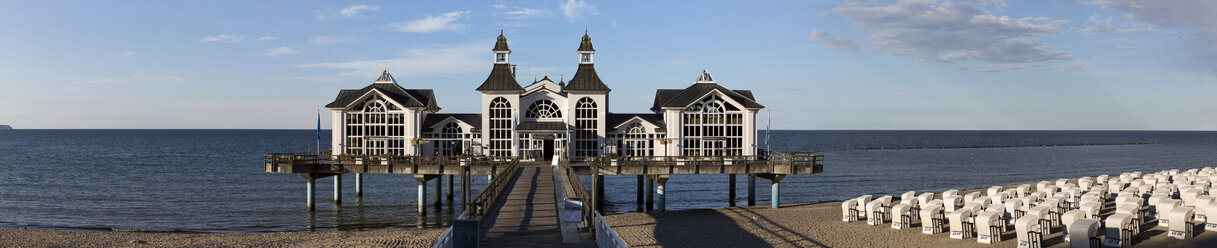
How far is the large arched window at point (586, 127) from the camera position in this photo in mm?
37125

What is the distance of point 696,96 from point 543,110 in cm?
707

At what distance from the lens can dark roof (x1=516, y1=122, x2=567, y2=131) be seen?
119ft

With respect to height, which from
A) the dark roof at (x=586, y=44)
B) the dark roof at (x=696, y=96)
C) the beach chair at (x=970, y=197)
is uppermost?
the dark roof at (x=586, y=44)

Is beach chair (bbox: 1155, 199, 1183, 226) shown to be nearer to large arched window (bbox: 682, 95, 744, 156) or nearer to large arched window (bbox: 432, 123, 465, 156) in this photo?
large arched window (bbox: 682, 95, 744, 156)

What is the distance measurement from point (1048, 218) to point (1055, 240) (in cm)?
159

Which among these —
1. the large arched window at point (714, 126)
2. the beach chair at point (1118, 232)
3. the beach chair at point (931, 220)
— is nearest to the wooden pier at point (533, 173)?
the large arched window at point (714, 126)

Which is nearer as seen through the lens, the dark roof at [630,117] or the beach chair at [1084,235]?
the beach chair at [1084,235]

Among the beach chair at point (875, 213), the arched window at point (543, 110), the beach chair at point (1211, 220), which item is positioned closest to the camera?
the beach chair at point (1211, 220)

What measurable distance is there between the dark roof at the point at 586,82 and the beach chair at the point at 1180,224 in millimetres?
22177

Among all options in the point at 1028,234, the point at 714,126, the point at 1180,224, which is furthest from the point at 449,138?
the point at 1180,224

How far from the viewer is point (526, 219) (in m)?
18.1

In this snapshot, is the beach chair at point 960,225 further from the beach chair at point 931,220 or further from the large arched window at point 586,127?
the large arched window at point 586,127

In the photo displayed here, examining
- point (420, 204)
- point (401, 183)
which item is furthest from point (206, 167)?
point (420, 204)

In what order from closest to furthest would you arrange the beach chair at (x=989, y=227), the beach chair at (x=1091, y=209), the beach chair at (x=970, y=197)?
the beach chair at (x=989, y=227) < the beach chair at (x=1091, y=209) < the beach chair at (x=970, y=197)
